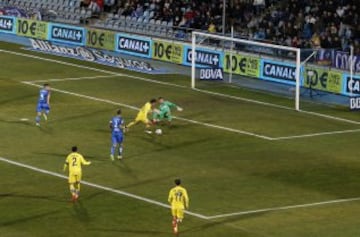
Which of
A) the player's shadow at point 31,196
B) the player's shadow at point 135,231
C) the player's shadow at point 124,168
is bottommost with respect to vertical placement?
the player's shadow at point 124,168

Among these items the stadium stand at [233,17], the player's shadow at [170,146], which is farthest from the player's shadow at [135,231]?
the stadium stand at [233,17]

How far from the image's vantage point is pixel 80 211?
3609cm

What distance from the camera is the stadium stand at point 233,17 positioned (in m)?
63.5

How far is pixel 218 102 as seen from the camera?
57156mm

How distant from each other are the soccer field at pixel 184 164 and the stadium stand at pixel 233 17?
605cm

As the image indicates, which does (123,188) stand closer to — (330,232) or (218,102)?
(330,232)

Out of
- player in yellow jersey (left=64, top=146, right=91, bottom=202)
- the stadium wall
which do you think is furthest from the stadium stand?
player in yellow jersey (left=64, top=146, right=91, bottom=202)

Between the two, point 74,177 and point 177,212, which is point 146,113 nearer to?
point 74,177

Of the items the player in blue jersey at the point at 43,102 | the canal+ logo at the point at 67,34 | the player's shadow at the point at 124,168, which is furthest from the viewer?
the canal+ logo at the point at 67,34

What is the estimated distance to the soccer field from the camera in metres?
35.1

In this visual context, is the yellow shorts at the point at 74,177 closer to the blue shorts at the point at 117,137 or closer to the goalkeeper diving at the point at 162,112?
the blue shorts at the point at 117,137

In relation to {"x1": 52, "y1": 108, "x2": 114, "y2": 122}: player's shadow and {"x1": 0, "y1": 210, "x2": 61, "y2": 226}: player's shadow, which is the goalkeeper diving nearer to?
{"x1": 52, "y1": 108, "x2": 114, "y2": 122}: player's shadow

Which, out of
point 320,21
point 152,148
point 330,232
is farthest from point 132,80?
point 330,232

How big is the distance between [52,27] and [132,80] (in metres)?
15.2
